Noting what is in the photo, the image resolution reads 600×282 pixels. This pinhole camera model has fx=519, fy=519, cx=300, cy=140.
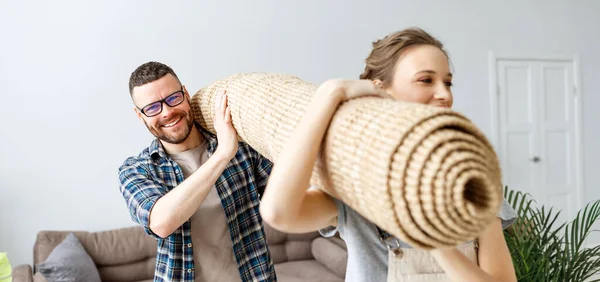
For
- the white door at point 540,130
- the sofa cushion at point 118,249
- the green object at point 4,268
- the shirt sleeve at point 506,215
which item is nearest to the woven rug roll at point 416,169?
the shirt sleeve at point 506,215

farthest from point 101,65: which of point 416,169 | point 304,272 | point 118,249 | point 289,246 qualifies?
point 416,169

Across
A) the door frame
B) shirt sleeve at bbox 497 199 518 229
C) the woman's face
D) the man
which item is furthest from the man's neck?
the door frame

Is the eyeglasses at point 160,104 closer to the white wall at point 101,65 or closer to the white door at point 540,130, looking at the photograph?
the white wall at point 101,65

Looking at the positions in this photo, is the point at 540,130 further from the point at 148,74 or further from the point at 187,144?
the point at 148,74

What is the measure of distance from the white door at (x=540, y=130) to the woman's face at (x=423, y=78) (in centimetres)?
465

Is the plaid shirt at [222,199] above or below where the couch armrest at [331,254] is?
above

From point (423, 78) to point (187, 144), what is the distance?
0.94m

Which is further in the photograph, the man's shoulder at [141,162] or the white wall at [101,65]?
the white wall at [101,65]

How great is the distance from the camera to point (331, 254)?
12.6 feet

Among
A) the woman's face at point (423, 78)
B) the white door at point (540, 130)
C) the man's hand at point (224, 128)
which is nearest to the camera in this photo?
the woman's face at point (423, 78)

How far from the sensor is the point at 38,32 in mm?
3775

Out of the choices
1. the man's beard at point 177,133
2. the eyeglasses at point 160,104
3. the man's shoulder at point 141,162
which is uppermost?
the eyeglasses at point 160,104

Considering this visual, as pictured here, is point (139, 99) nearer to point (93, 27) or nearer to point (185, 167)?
point (185, 167)

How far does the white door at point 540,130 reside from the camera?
213 inches
